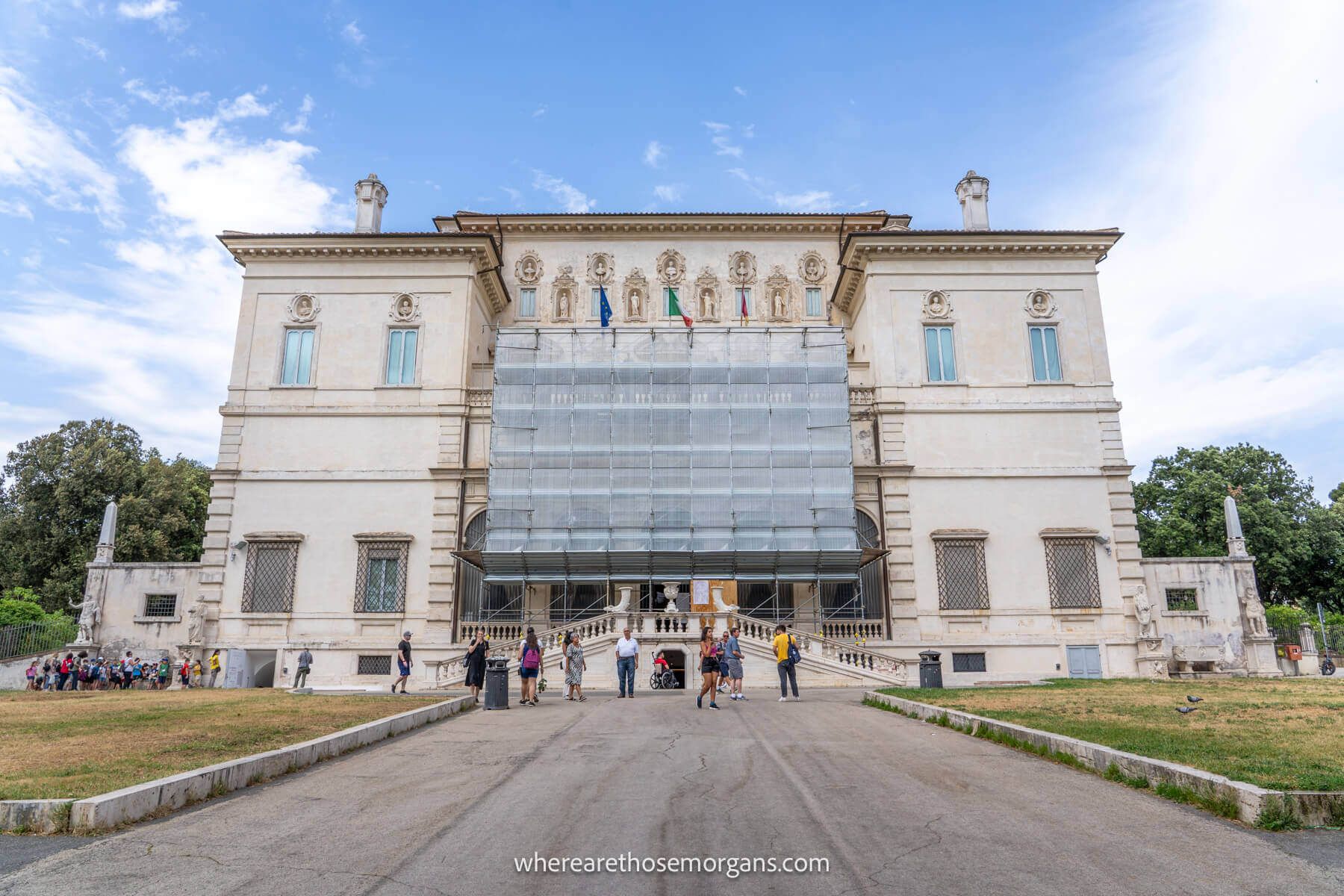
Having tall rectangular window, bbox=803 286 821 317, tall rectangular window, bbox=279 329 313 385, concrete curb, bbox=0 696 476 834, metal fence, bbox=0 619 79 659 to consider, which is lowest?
concrete curb, bbox=0 696 476 834

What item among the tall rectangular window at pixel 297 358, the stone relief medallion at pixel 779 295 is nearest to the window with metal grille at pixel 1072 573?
the stone relief medallion at pixel 779 295

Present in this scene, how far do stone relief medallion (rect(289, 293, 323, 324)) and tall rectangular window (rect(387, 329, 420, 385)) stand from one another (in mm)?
2860

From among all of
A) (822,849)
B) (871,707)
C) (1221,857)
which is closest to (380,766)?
(822,849)

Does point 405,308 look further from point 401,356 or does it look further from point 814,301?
point 814,301

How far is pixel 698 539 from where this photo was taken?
28281 millimetres

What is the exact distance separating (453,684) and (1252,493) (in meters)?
44.3

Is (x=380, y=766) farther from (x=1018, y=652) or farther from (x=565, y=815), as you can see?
(x=1018, y=652)

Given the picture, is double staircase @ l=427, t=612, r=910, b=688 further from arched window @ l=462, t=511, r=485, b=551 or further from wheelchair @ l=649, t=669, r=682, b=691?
arched window @ l=462, t=511, r=485, b=551

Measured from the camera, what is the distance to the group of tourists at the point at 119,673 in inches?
1029

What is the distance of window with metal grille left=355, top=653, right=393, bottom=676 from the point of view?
26.8 m

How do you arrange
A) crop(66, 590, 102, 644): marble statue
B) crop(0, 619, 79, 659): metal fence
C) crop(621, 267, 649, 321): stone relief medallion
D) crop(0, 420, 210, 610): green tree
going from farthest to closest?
crop(0, 420, 210, 610): green tree → crop(621, 267, 649, 321): stone relief medallion → crop(0, 619, 79, 659): metal fence → crop(66, 590, 102, 644): marble statue

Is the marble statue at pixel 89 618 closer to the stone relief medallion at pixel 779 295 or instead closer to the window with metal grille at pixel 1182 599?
the stone relief medallion at pixel 779 295

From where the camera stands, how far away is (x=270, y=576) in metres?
27.7

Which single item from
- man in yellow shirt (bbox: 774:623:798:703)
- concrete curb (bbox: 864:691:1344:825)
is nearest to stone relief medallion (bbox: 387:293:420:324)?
man in yellow shirt (bbox: 774:623:798:703)
